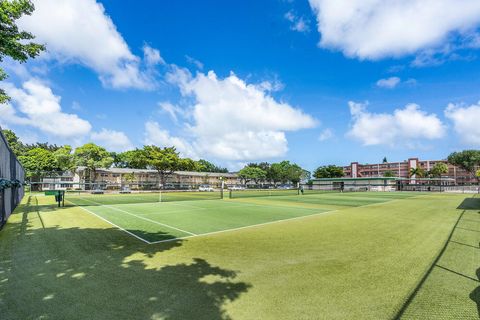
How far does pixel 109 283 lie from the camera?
568 cm

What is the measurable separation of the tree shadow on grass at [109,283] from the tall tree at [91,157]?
57.0 m

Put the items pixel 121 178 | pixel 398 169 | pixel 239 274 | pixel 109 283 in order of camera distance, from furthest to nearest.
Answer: pixel 398 169 < pixel 121 178 < pixel 239 274 < pixel 109 283

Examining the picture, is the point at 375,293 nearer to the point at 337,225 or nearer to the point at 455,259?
the point at 455,259

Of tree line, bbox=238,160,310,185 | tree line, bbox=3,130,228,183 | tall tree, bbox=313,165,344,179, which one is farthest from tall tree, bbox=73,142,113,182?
tall tree, bbox=313,165,344,179

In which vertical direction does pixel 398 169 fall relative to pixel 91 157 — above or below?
below

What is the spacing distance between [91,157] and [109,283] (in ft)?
215

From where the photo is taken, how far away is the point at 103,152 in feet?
204

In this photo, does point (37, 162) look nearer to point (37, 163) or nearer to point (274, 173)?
point (37, 163)

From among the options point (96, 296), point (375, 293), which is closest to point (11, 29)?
point (96, 296)

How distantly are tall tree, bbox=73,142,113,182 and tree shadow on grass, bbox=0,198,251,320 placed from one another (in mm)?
56983

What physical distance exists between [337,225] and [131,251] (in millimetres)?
10258

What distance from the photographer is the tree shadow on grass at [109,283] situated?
4504 millimetres

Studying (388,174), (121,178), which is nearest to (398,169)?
(388,174)

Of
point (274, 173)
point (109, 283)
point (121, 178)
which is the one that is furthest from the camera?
point (274, 173)
